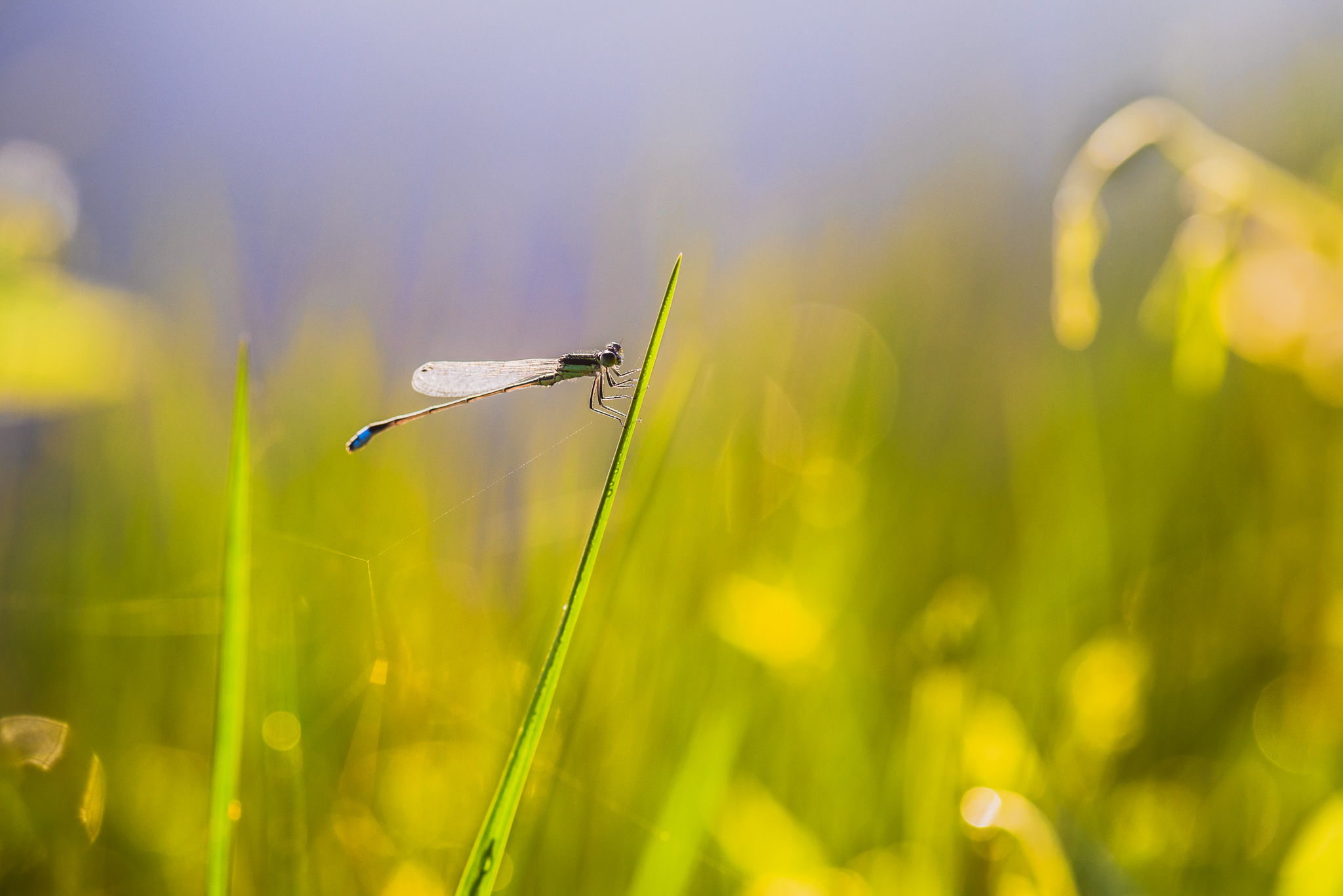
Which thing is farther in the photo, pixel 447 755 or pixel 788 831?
pixel 447 755

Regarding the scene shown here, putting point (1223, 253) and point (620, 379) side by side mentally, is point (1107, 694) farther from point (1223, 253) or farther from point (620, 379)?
point (620, 379)

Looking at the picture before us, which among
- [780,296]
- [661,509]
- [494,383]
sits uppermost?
[780,296]

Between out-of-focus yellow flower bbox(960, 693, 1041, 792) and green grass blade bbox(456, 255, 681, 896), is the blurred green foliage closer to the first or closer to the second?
out-of-focus yellow flower bbox(960, 693, 1041, 792)

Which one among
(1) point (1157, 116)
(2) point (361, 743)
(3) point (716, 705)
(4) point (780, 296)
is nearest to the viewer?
(1) point (1157, 116)

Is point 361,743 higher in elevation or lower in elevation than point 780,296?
lower

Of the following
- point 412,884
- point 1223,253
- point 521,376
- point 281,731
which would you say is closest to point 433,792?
point 412,884

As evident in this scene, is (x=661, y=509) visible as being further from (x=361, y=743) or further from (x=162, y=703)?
(x=162, y=703)

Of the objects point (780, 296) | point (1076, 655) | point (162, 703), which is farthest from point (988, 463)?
point (162, 703)
